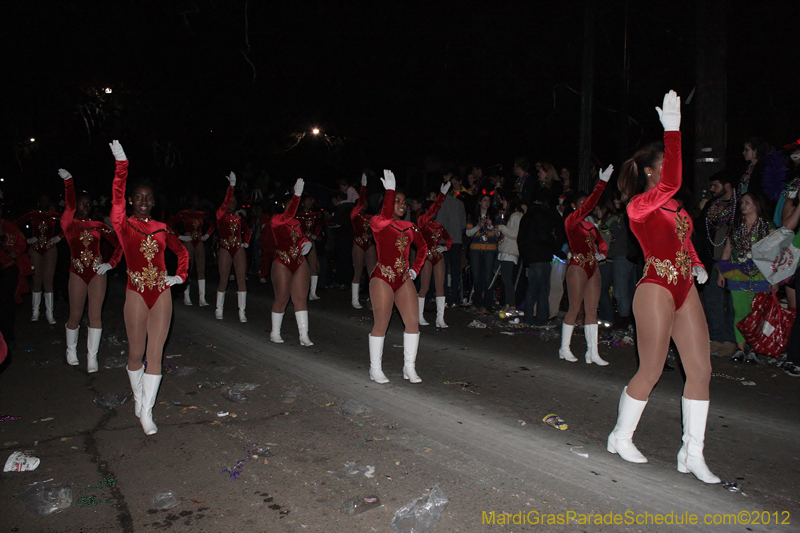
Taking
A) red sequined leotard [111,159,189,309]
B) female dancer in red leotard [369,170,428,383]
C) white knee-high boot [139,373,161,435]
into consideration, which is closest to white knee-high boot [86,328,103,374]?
red sequined leotard [111,159,189,309]

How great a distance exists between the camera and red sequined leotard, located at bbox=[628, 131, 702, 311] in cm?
409

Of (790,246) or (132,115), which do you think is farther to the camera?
(132,115)

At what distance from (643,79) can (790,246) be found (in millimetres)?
13957

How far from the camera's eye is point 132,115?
21656 millimetres

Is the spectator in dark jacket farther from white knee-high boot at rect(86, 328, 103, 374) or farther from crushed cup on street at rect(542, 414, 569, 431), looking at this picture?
white knee-high boot at rect(86, 328, 103, 374)

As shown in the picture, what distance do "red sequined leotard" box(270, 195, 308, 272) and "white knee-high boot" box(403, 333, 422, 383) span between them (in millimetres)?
2765

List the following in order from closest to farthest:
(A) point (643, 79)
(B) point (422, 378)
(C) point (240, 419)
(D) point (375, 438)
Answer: (D) point (375, 438)
(C) point (240, 419)
(B) point (422, 378)
(A) point (643, 79)

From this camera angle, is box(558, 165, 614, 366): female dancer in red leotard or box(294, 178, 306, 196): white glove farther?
box(294, 178, 306, 196): white glove

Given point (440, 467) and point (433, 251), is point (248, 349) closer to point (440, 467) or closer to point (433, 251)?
point (433, 251)

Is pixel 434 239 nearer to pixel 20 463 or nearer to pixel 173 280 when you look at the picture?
pixel 173 280

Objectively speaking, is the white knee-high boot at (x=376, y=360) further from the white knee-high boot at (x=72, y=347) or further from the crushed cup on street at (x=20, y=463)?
the white knee-high boot at (x=72, y=347)

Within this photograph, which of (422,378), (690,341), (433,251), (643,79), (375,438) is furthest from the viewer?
(643,79)

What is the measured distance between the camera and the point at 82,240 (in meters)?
7.21

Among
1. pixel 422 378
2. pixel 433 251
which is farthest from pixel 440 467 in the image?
pixel 433 251
